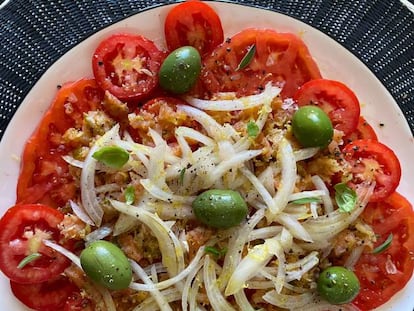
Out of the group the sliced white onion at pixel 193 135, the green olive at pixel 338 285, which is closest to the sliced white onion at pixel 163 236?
the sliced white onion at pixel 193 135

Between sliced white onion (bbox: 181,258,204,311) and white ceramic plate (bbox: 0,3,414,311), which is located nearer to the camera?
sliced white onion (bbox: 181,258,204,311)

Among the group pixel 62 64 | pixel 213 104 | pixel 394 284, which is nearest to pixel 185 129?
pixel 213 104

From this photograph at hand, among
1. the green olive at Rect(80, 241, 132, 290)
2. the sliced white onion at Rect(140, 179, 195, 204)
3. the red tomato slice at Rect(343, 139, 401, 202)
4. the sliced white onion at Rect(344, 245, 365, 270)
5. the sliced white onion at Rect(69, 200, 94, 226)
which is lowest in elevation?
the sliced white onion at Rect(69, 200, 94, 226)

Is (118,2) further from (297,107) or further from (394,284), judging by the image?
(394,284)

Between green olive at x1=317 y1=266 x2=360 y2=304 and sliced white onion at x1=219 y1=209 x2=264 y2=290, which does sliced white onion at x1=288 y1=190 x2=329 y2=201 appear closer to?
sliced white onion at x1=219 y1=209 x2=264 y2=290

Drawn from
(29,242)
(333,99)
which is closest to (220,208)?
(333,99)

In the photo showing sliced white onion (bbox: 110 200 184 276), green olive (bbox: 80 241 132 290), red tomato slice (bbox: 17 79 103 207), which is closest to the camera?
green olive (bbox: 80 241 132 290)

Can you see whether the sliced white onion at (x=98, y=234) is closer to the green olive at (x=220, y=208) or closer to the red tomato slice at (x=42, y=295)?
the red tomato slice at (x=42, y=295)

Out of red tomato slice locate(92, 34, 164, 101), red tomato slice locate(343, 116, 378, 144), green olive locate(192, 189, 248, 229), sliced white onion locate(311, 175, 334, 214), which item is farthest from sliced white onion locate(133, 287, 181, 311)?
red tomato slice locate(343, 116, 378, 144)
